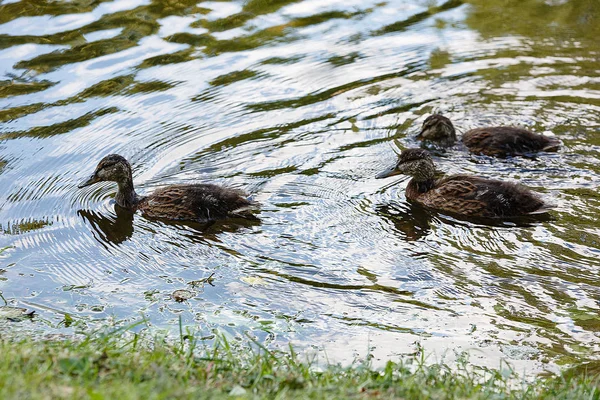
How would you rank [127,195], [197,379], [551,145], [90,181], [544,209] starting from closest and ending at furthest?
[197,379], [544,209], [127,195], [90,181], [551,145]

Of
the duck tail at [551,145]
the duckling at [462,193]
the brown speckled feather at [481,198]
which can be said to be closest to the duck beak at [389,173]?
the duckling at [462,193]

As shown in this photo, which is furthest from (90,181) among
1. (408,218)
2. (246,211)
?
(408,218)

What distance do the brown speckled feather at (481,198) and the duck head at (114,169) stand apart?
9.46 ft

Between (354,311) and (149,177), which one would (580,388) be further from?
(149,177)

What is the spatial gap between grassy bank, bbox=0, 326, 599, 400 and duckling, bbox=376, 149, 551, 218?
3.08 meters

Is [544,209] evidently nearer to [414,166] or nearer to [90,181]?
[414,166]

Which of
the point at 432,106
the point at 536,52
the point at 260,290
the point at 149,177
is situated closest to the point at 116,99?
the point at 149,177

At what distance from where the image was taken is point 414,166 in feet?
28.1

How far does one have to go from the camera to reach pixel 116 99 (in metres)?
10.3

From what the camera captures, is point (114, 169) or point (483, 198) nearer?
point (483, 198)

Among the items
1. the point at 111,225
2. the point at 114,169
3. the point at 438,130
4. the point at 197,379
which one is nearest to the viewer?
the point at 197,379

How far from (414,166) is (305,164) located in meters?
1.13

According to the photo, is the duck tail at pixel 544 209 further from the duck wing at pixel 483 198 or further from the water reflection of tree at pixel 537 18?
the water reflection of tree at pixel 537 18

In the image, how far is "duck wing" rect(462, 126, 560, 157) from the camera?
916 cm
